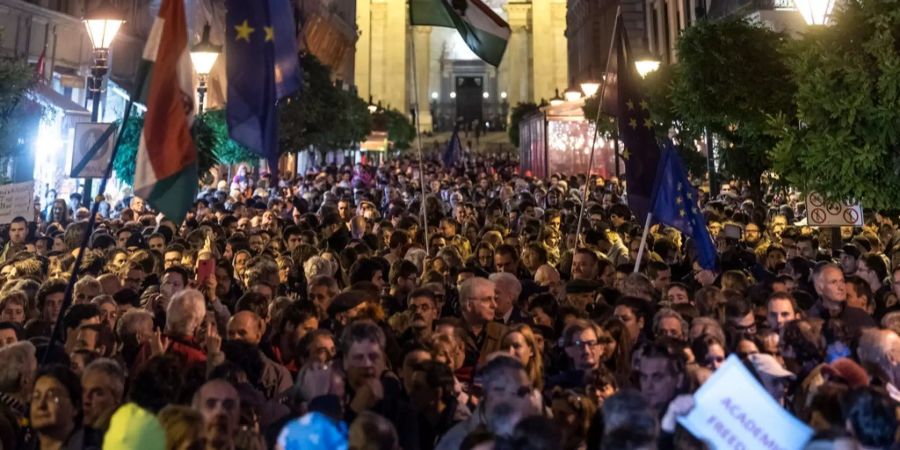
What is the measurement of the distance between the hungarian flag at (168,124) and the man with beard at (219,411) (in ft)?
7.93

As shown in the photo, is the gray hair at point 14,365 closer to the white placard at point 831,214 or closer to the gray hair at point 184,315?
the gray hair at point 184,315

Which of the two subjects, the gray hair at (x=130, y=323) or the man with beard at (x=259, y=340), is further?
the gray hair at (x=130, y=323)

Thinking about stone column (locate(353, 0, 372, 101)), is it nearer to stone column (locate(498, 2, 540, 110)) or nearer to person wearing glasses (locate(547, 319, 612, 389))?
stone column (locate(498, 2, 540, 110))

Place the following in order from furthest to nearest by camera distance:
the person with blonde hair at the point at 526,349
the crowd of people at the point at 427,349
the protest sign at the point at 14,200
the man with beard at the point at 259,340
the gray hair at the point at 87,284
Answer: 1. the protest sign at the point at 14,200
2. the gray hair at the point at 87,284
3. the man with beard at the point at 259,340
4. the person with blonde hair at the point at 526,349
5. the crowd of people at the point at 427,349

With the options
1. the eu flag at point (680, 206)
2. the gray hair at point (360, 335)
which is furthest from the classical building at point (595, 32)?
the gray hair at point (360, 335)

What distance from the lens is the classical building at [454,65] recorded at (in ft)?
272

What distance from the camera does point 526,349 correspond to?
5719mm

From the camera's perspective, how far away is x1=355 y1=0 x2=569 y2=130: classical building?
82938mm

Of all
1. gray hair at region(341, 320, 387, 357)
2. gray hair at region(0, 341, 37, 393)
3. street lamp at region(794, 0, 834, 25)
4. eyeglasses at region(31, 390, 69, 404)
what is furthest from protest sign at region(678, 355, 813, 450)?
street lamp at region(794, 0, 834, 25)

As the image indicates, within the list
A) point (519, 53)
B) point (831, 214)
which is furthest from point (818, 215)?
point (519, 53)

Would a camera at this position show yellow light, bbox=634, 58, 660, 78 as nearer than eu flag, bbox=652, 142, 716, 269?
No

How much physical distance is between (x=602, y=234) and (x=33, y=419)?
9263 millimetres

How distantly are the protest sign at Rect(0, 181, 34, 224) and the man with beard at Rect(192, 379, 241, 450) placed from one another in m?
9.17

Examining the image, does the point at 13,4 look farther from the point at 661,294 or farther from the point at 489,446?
the point at 489,446
